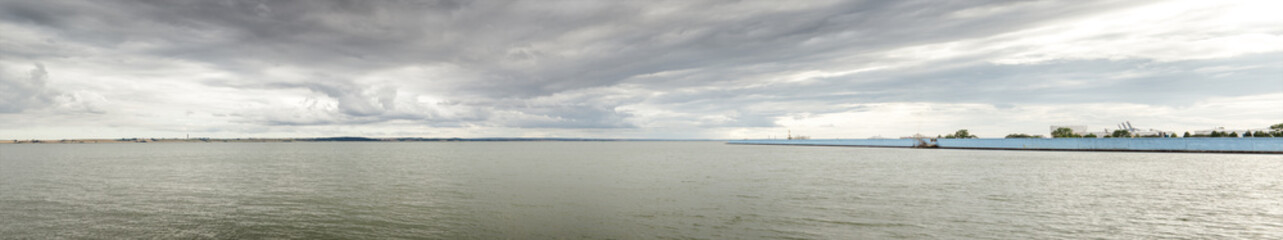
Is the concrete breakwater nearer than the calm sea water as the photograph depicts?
No

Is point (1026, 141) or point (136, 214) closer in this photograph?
point (136, 214)

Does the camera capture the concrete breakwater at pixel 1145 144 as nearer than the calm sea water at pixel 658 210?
No

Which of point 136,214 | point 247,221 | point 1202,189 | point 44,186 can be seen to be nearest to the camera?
point 247,221

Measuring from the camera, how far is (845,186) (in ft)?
124

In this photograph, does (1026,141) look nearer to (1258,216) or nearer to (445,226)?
(1258,216)

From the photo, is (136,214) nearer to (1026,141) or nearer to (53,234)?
(53,234)

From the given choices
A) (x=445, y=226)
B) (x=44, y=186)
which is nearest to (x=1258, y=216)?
(x=445, y=226)

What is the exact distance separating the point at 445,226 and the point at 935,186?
33068mm

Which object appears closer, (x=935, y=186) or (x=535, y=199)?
(x=535, y=199)

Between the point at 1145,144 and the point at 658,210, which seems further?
the point at 1145,144

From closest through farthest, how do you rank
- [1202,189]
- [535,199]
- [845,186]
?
[535,199] → [1202,189] → [845,186]

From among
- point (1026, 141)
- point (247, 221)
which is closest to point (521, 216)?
point (247, 221)

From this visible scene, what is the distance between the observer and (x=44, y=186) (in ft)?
134

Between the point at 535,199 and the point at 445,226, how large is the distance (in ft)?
30.9
